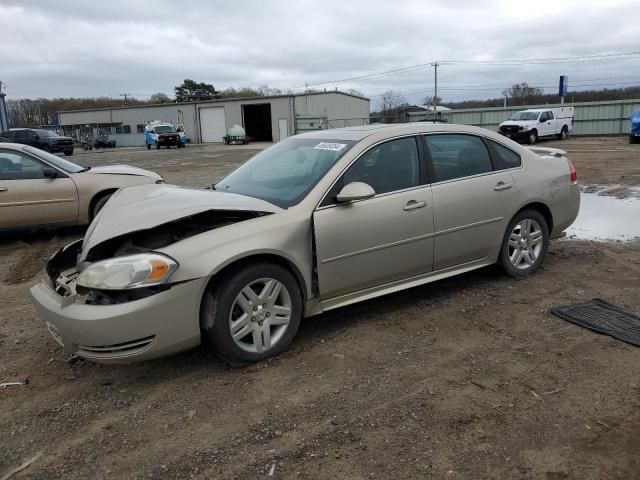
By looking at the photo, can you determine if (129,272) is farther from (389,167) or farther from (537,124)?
(537,124)

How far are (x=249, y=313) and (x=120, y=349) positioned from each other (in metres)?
0.83

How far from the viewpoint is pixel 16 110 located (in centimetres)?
7638

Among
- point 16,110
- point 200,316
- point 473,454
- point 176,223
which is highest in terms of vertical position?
point 16,110

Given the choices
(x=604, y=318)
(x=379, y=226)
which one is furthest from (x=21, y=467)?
(x=604, y=318)

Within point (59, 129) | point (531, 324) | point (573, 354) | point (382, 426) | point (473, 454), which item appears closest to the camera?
point (473, 454)

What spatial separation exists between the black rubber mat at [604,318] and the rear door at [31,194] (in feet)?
21.6

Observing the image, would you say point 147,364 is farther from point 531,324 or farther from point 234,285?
point 531,324

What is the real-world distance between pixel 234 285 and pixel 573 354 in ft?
7.80

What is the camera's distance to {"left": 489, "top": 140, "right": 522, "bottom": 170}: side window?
5035mm

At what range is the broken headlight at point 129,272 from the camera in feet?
10.4

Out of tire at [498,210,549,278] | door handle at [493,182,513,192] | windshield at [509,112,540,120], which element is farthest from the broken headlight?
windshield at [509,112,540,120]

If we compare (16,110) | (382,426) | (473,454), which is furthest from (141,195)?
(16,110)

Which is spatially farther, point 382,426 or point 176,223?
point 176,223

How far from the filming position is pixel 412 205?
14.1 ft
